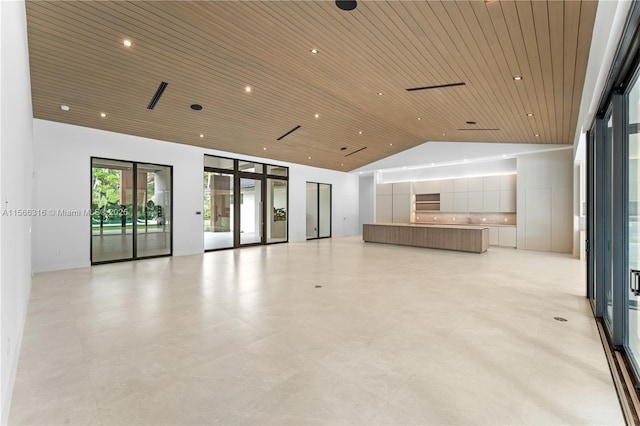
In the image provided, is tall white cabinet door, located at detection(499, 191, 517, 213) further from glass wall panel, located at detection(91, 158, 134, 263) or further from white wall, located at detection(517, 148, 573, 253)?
glass wall panel, located at detection(91, 158, 134, 263)

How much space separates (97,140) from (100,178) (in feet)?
3.02

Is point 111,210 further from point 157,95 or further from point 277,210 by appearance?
point 277,210

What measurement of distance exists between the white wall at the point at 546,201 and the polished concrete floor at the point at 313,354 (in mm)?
4502

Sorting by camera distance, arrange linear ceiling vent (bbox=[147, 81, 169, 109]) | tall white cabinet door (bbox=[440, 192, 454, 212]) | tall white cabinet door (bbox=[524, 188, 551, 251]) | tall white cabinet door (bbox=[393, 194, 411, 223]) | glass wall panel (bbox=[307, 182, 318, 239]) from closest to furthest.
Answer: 1. linear ceiling vent (bbox=[147, 81, 169, 109])
2. tall white cabinet door (bbox=[524, 188, 551, 251])
3. tall white cabinet door (bbox=[440, 192, 454, 212])
4. tall white cabinet door (bbox=[393, 194, 411, 223])
5. glass wall panel (bbox=[307, 182, 318, 239])

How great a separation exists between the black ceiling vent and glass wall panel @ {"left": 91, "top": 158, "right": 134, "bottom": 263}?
7.11 m

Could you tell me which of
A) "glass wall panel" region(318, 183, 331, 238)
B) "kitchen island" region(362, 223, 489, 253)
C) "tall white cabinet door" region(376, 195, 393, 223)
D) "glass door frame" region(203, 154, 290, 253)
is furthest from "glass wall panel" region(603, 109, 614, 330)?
"glass wall panel" region(318, 183, 331, 238)

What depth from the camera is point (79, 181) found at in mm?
7262

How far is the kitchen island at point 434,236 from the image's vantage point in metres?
9.34

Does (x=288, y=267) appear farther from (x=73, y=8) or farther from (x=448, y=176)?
(x=448, y=176)

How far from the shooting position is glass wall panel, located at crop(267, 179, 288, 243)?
12.0 metres

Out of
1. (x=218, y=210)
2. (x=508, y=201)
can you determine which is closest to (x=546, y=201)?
(x=508, y=201)

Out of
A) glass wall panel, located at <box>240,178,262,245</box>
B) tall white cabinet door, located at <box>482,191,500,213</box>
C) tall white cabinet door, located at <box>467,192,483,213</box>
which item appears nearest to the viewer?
tall white cabinet door, located at <box>482,191,500,213</box>

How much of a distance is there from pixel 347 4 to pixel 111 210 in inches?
297

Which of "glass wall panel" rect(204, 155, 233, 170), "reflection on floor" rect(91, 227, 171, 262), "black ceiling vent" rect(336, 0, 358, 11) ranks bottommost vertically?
"reflection on floor" rect(91, 227, 171, 262)
